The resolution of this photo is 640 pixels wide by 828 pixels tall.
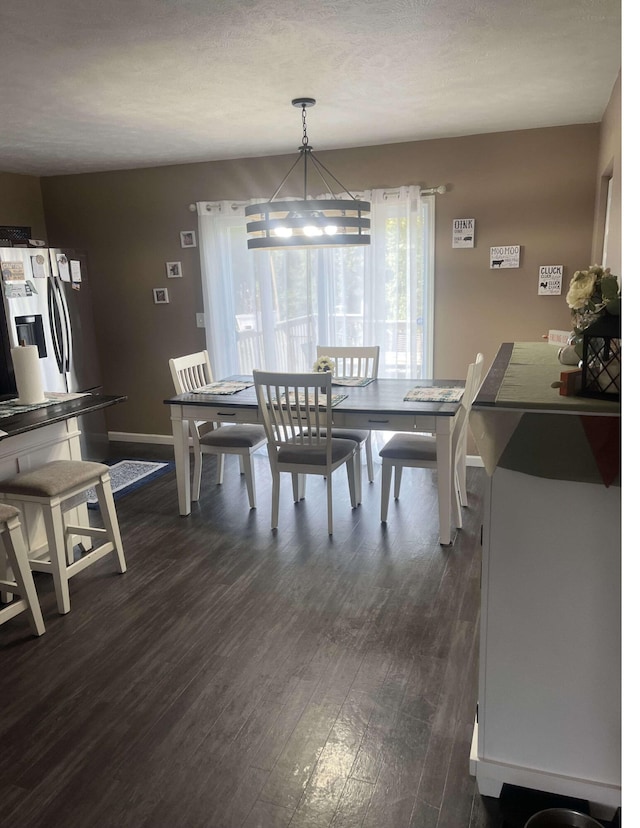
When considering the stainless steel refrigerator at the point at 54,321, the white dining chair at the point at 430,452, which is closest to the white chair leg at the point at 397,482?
the white dining chair at the point at 430,452

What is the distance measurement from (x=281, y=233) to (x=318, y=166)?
1.71m

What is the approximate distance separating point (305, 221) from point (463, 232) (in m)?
1.84

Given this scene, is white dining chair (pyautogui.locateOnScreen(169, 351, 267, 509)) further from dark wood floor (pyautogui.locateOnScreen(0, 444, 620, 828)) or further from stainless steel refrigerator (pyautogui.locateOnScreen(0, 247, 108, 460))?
stainless steel refrigerator (pyautogui.locateOnScreen(0, 247, 108, 460))

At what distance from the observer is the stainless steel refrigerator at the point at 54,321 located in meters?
4.43

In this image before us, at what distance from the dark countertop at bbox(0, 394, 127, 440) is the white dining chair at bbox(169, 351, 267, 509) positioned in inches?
34.4

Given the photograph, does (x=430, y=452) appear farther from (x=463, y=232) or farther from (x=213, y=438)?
(x=463, y=232)

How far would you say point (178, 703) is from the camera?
2.24 metres

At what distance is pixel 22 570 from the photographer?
8.44 feet

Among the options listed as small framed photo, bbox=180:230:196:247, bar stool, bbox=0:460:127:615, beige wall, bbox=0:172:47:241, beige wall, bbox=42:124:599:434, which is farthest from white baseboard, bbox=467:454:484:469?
beige wall, bbox=0:172:47:241

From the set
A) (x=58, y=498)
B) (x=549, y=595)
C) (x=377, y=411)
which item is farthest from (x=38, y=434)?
(x=549, y=595)

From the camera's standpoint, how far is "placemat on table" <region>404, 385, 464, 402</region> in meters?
3.54

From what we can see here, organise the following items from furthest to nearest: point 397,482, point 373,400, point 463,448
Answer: point 397,482 < point 463,448 < point 373,400

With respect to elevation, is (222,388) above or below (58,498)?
above
